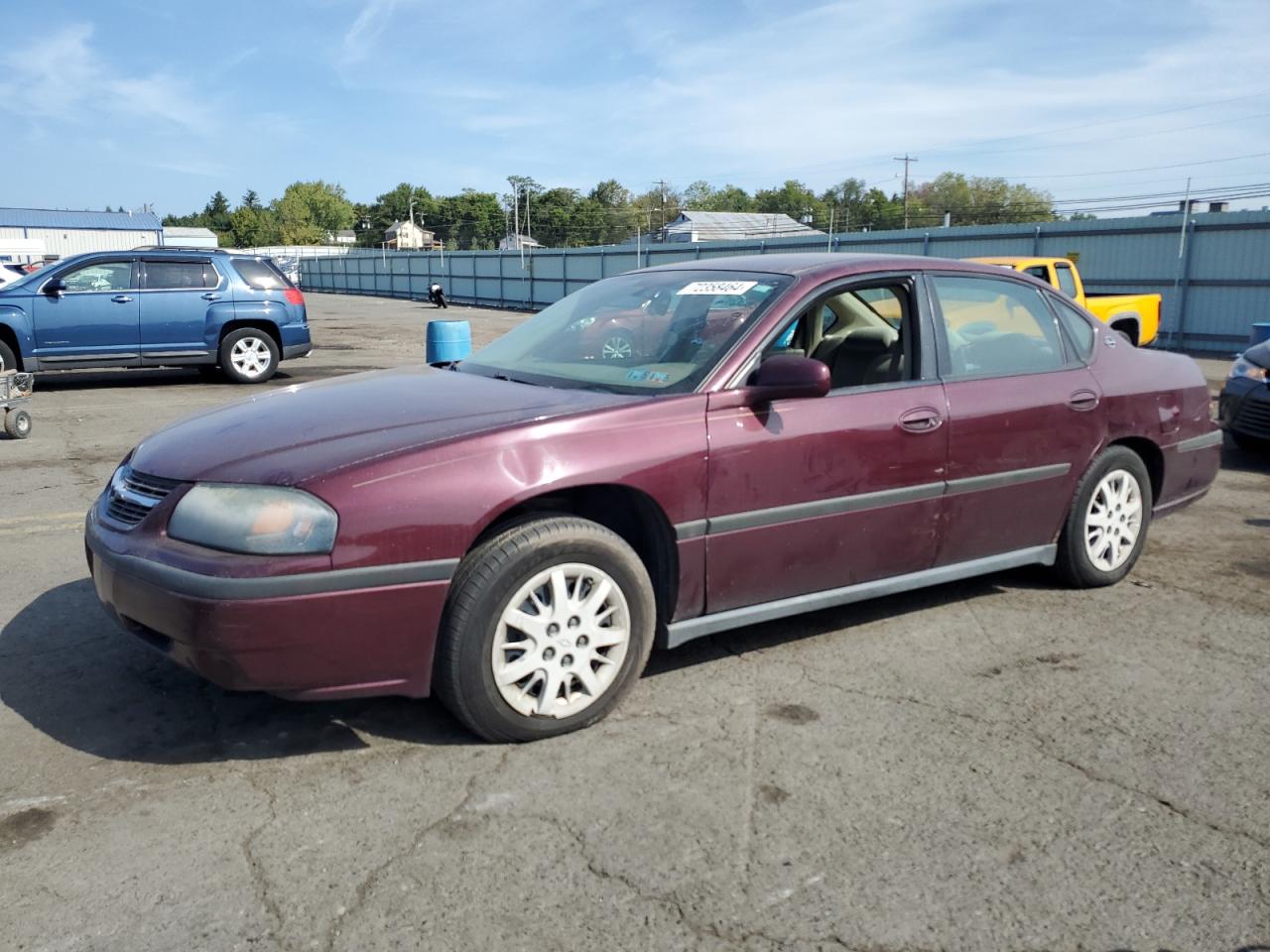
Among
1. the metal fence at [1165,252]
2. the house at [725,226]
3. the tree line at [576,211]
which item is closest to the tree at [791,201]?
the tree line at [576,211]

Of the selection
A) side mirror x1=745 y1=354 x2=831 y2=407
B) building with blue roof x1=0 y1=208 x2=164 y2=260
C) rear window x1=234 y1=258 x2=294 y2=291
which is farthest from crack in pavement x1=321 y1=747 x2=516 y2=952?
building with blue roof x1=0 y1=208 x2=164 y2=260

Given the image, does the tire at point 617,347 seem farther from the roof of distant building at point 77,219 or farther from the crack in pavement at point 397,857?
the roof of distant building at point 77,219

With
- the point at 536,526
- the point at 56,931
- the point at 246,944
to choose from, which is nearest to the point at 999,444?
the point at 536,526

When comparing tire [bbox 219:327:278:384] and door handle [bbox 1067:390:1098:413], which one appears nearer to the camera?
door handle [bbox 1067:390:1098:413]

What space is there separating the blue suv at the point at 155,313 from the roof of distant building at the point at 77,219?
290ft

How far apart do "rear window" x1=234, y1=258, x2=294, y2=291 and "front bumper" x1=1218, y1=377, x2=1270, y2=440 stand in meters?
11.0

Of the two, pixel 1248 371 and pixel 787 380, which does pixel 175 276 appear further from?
pixel 1248 371

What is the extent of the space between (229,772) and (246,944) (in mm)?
887

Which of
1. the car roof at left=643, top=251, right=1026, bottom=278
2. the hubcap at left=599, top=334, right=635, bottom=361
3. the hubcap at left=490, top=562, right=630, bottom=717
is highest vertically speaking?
the car roof at left=643, top=251, right=1026, bottom=278

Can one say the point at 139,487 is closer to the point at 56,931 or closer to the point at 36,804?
the point at 36,804

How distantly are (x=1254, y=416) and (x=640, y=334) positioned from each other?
6.37m

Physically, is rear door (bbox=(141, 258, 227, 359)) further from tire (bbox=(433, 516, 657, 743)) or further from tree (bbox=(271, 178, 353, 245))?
tree (bbox=(271, 178, 353, 245))

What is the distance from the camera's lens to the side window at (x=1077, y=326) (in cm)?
484

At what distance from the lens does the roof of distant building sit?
9106 centimetres
